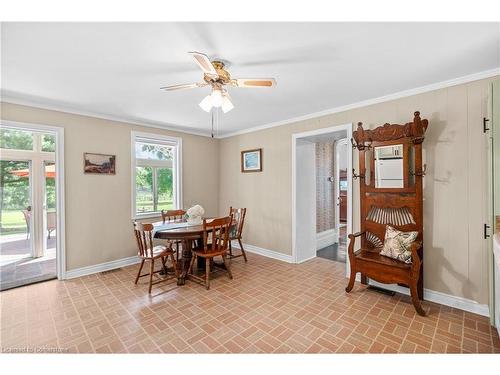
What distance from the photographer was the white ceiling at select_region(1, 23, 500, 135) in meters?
1.60

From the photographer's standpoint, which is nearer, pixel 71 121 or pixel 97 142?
pixel 71 121

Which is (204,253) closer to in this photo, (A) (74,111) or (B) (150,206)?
(B) (150,206)

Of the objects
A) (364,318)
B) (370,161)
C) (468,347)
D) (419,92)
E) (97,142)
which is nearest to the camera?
(468,347)

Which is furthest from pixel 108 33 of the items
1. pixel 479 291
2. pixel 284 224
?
pixel 479 291

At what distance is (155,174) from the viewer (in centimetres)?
438

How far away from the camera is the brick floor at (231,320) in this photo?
1.88 m

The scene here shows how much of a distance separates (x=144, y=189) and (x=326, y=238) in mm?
3782

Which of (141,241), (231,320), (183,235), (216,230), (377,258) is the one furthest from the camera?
(216,230)

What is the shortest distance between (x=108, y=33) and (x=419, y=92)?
3.09 m

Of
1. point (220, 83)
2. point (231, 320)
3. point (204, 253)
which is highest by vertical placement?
point (220, 83)

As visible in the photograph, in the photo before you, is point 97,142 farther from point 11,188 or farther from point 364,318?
point 364,318

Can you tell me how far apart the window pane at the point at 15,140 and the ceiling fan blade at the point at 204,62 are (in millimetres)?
3824

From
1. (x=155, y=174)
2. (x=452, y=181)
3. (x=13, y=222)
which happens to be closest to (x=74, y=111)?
(x=155, y=174)

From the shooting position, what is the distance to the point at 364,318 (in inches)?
88.4
